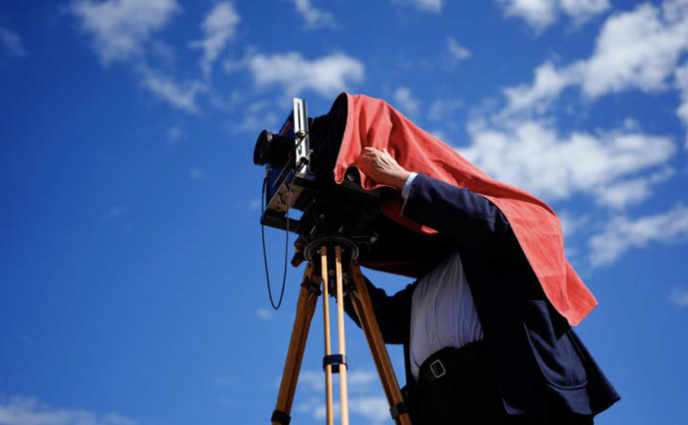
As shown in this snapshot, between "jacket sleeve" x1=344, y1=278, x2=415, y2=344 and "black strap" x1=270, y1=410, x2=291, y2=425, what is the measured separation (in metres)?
0.86

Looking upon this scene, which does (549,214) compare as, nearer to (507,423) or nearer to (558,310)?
(558,310)

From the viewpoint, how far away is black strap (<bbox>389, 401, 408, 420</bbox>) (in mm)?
2648

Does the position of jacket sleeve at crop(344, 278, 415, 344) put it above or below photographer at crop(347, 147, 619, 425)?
above

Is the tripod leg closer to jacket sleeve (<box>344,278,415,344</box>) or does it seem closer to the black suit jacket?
the black suit jacket

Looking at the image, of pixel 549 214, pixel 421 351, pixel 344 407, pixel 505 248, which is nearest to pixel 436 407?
pixel 421 351

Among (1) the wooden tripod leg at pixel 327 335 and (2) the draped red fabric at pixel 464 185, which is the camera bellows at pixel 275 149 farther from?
(1) the wooden tripod leg at pixel 327 335

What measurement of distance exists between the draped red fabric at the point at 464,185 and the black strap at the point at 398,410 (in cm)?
74

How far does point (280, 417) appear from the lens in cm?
271

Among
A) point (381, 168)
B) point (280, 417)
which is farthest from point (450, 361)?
point (381, 168)

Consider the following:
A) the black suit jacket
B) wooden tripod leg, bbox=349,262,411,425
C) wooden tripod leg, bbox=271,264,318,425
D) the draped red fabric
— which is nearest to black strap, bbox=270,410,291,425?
wooden tripod leg, bbox=271,264,318,425

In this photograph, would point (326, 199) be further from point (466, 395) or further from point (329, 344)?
point (466, 395)

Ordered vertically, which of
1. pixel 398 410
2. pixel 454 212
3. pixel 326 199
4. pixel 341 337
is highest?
pixel 326 199

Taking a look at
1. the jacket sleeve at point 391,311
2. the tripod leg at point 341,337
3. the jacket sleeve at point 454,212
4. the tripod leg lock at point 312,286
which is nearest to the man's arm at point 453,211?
the jacket sleeve at point 454,212

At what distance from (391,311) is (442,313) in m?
0.59
